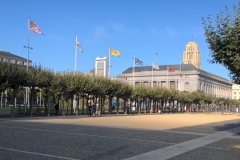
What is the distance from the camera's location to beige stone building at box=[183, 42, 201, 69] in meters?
179

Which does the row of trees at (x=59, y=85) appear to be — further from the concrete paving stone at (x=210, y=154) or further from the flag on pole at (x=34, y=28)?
the concrete paving stone at (x=210, y=154)

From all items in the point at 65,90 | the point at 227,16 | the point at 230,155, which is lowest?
the point at 230,155

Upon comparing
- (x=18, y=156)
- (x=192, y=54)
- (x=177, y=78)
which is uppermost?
(x=192, y=54)

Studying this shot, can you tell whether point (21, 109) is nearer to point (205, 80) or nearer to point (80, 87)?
point (80, 87)

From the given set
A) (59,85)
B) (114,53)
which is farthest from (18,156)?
(114,53)

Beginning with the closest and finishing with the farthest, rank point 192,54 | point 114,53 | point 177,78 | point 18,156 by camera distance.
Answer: point 18,156 < point 114,53 < point 177,78 < point 192,54

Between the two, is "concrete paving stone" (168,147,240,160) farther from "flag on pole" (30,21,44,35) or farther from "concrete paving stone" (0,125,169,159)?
"flag on pole" (30,21,44,35)

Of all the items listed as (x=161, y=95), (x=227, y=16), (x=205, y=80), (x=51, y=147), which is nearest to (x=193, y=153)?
(x=51, y=147)

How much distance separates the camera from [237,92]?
174m

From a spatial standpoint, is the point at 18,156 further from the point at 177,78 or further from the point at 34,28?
the point at 177,78

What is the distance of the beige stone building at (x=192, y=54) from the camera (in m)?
179

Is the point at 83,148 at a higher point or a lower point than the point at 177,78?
lower

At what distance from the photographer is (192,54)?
178750 millimetres

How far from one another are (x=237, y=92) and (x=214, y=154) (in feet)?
579
